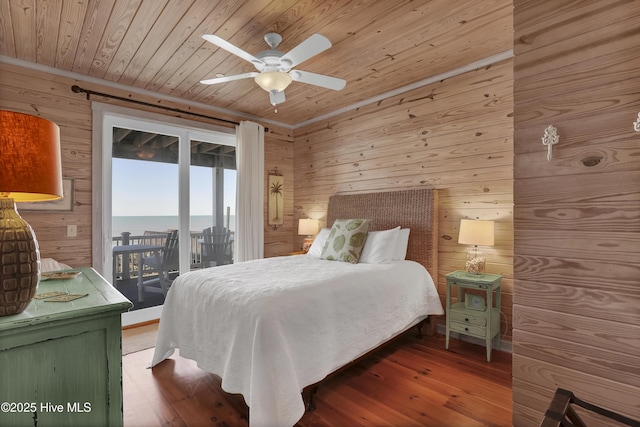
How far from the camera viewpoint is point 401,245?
10.6ft

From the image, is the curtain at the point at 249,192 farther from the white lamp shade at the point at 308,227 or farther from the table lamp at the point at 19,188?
the table lamp at the point at 19,188

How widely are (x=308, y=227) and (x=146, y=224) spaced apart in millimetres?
1970

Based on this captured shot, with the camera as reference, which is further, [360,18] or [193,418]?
[360,18]

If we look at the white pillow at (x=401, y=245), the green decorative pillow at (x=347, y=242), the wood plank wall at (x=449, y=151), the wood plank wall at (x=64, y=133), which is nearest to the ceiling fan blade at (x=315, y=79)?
the wood plank wall at (x=449, y=151)

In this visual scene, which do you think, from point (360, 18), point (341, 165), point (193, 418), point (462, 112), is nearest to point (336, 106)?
point (341, 165)

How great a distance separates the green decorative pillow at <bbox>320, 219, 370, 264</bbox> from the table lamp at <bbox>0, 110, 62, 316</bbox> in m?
2.35

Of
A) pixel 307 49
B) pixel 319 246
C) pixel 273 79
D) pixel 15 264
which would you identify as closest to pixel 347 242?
pixel 319 246

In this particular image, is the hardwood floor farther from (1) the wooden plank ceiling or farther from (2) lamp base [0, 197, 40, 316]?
(1) the wooden plank ceiling

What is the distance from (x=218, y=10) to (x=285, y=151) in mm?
2784

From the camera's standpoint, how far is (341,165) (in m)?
4.26

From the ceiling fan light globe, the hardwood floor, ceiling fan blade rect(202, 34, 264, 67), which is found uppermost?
ceiling fan blade rect(202, 34, 264, 67)

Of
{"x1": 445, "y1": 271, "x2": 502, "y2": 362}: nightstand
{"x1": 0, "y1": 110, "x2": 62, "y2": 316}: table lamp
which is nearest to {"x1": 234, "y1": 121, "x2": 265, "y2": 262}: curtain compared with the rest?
{"x1": 445, "y1": 271, "x2": 502, "y2": 362}: nightstand

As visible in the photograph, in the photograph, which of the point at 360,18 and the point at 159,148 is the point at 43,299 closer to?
the point at 360,18

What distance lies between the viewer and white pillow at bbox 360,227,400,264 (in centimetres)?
301
